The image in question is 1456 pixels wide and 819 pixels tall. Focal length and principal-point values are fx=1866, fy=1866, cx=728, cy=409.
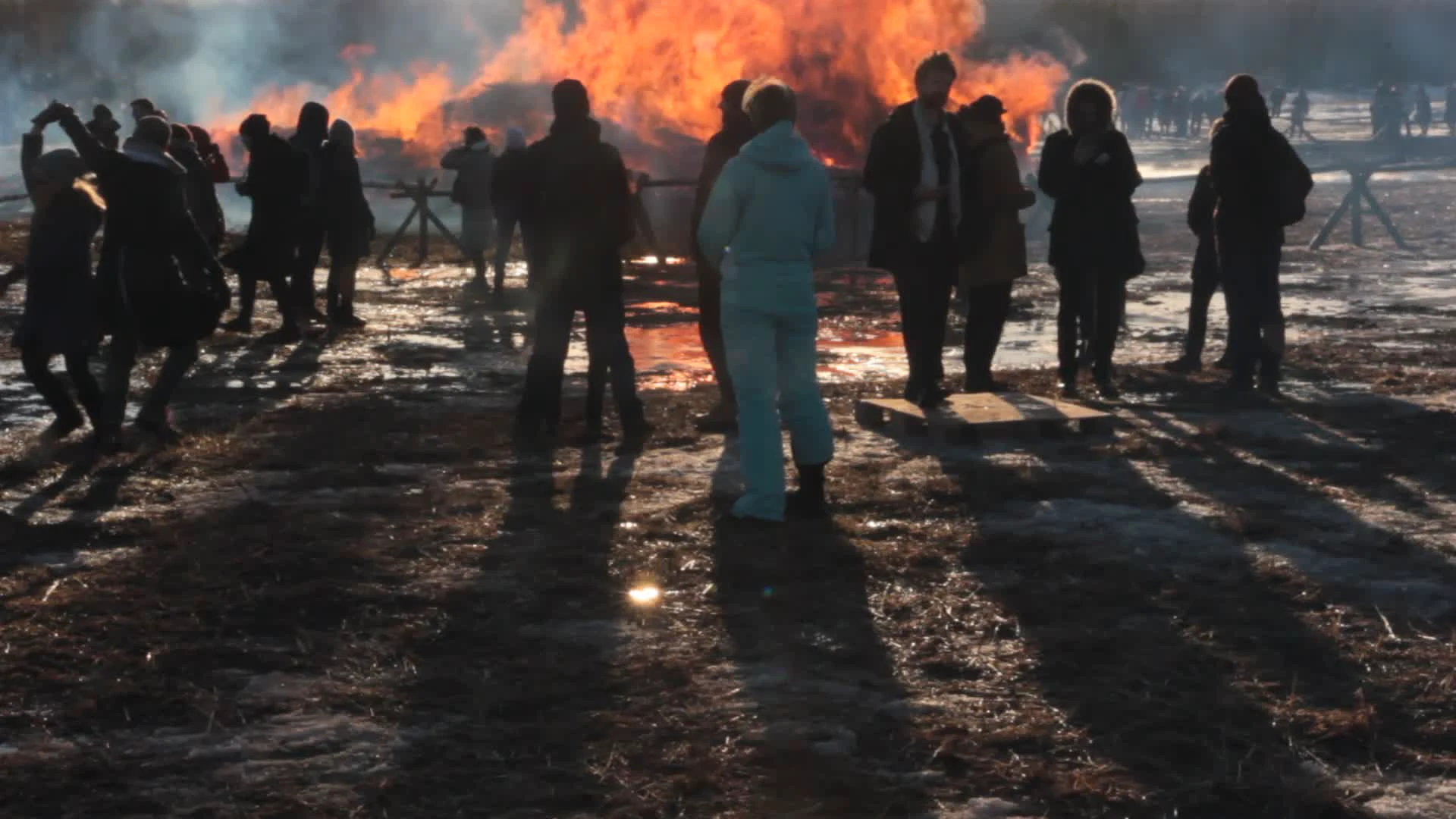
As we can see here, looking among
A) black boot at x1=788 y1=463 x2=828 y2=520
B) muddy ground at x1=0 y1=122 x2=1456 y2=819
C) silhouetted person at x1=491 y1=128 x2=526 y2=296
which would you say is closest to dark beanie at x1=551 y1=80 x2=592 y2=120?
silhouetted person at x1=491 y1=128 x2=526 y2=296

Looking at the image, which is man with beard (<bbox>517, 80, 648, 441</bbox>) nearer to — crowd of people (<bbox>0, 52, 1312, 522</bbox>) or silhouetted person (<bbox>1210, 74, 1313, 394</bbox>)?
crowd of people (<bbox>0, 52, 1312, 522</bbox>)

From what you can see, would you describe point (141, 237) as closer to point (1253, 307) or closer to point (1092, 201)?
point (1092, 201)

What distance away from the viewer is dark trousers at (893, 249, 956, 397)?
1032 centimetres

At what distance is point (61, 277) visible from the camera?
32.0ft

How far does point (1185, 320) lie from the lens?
55.8 ft

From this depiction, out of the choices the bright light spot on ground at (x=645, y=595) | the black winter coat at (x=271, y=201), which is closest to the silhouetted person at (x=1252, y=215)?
the bright light spot on ground at (x=645, y=595)

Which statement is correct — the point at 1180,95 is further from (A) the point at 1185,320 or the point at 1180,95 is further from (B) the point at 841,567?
(B) the point at 841,567

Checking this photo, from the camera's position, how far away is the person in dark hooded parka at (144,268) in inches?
384

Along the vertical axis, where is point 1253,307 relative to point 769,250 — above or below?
below

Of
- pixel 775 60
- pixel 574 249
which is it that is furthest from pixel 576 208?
pixel 775 60

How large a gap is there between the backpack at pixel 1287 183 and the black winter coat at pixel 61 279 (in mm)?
6835

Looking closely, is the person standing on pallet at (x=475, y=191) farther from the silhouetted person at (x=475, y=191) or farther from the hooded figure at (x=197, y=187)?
the hooded figure at (x=197, y=187)

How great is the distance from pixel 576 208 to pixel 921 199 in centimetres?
187

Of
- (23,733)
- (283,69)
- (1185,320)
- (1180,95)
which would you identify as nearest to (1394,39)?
(1180,95)
